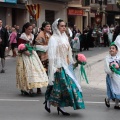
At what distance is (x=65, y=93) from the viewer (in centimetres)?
807

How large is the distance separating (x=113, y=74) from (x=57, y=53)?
58.6 inches

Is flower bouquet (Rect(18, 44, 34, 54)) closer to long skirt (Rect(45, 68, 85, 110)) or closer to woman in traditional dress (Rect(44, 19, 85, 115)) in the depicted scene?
woman in traditional dress (Rect(44, 19, 85, 115))

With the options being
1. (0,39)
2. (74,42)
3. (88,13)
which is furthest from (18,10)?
(0,39)

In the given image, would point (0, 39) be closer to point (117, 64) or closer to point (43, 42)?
point (43, 42)

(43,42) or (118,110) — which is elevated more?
(43,42)

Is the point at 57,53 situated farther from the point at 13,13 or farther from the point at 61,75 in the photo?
the point at 13,13

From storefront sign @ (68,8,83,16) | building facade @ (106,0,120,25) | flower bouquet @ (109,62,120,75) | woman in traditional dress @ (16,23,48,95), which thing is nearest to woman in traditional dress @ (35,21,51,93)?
woman in traditional dress @ (16,23,48,95)

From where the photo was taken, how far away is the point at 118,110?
8.94 meters

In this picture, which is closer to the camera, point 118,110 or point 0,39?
point 118,110

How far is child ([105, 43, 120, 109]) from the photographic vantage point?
8961 millimetres

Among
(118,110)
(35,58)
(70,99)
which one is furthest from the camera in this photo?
(35,58)

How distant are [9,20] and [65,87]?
2633 cm

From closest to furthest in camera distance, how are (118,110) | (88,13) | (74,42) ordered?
(118,110), (74,42), (88,13)

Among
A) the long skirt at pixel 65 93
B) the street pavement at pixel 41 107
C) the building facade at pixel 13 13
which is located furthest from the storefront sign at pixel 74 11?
the long skirt at pixel 65 93
